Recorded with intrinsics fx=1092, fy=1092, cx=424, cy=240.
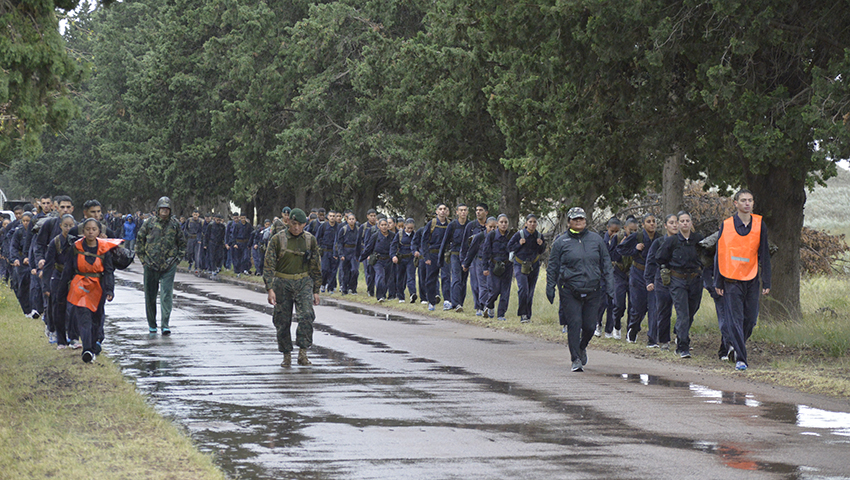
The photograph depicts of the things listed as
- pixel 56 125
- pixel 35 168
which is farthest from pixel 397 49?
pixel 35 168

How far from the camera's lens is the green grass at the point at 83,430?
7.47m

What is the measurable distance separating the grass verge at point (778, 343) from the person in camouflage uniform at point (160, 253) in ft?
19.2

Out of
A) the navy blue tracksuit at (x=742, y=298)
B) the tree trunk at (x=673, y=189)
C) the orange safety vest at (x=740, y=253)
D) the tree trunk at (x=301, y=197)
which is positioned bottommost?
the navy blue tracksuit at (x=742, y=298)

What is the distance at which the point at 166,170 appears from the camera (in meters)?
49.1

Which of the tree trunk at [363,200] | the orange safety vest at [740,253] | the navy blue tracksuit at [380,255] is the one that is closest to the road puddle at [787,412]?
the orange safety vest at [740,253]

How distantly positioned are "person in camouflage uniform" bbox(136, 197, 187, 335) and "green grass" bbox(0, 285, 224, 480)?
11.8 feet

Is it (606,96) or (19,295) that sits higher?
(606,96)

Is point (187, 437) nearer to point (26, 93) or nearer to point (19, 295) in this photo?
point (26, 93)

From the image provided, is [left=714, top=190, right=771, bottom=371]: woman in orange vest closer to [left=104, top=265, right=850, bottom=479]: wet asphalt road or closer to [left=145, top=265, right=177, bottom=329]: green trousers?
[left=104, top=265, right=850, bottom=479]: wet asphalt road

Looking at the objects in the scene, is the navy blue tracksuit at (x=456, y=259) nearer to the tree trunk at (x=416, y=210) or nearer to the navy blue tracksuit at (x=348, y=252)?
the navy blue tracksuit at (x=348, y=252)

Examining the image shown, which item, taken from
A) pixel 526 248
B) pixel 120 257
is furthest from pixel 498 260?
pixel 120 257

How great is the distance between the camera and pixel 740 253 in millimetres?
13617

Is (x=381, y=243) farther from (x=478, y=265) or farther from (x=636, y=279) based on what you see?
(x=636, y=279)

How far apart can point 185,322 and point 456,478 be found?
12.7m
